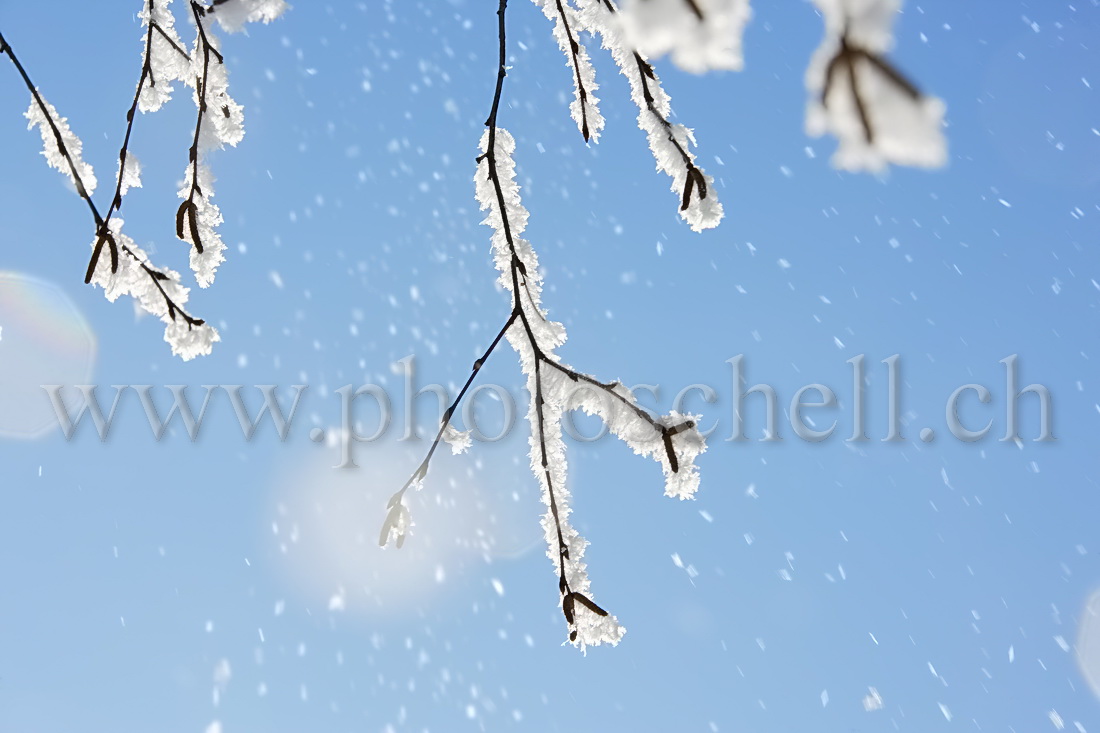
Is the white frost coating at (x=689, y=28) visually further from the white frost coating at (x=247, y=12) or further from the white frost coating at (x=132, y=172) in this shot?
the white frost coating at (x=132, y=172)

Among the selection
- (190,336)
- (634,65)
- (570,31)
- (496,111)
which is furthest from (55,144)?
(634,65)

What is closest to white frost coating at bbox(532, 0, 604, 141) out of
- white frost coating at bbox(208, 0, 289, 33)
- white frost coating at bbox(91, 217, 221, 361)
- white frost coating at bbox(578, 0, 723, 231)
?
white frost coating at bbox(578, 0, 723, 231)

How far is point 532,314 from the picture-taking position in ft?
4.45

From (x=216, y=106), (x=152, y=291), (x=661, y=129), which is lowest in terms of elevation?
(x=152, y=291)

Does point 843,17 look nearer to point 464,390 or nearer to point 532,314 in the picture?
point 464,390

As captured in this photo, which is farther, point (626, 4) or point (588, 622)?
point (588, 622)

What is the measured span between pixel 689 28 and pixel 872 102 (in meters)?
0.18

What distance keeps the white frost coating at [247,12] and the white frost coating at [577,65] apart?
508 mm

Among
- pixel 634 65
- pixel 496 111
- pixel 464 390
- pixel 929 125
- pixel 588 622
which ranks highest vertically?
pixel 634 65

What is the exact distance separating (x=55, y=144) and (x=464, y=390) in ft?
3.24

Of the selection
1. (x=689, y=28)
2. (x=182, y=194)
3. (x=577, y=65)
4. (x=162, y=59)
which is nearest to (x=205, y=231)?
(x=182, y=194)

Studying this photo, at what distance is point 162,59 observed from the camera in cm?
165

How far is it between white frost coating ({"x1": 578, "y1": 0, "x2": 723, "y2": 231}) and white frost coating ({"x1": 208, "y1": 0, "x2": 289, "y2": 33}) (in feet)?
1.85

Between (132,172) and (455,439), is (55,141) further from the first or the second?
(455,439)
